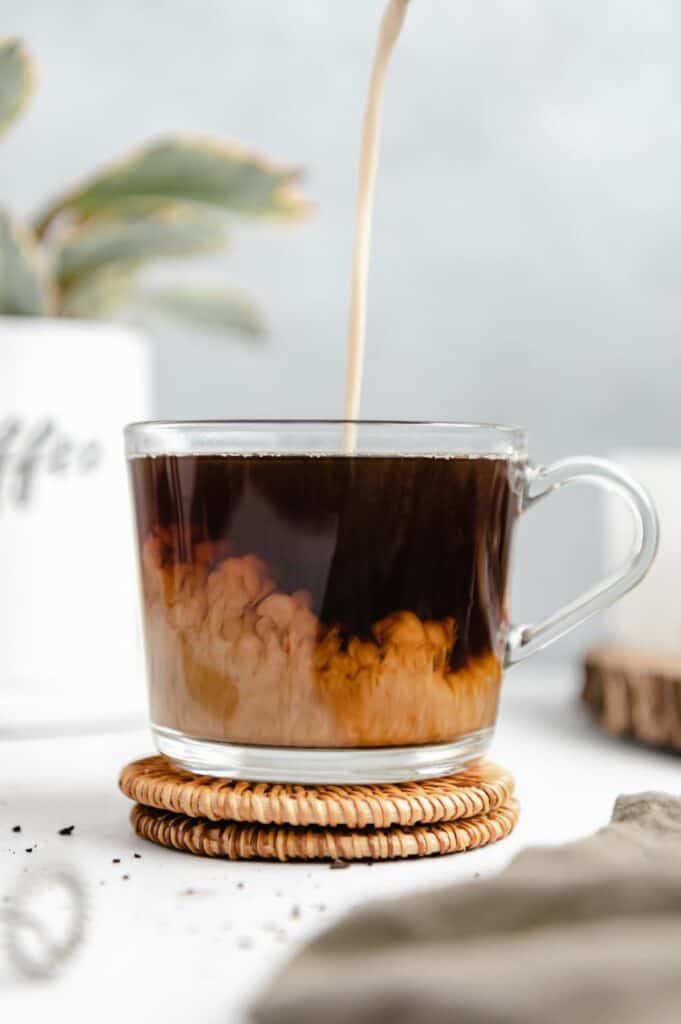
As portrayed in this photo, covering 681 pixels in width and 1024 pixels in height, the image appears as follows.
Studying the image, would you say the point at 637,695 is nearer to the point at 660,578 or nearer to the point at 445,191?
the point at 660,578

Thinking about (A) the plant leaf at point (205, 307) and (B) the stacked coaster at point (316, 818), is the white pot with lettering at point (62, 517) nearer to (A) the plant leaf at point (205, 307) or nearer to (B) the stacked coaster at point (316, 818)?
(A) the plant leaf at point (205, 307)

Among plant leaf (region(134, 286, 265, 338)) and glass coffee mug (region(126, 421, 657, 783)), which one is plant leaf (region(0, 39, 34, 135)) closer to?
plant leaf (region(134, 286, 265, 338))

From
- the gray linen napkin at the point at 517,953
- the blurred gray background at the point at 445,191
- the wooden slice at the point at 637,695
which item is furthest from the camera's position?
the blurred gray background at the point at 445,191

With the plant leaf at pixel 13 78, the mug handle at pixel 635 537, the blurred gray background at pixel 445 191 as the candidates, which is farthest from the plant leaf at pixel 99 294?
the mug handle at pixel 635 537

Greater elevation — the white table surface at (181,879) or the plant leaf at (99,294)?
the plant leaf at (99,294)

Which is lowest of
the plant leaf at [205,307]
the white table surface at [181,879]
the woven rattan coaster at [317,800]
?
the white table surface at [181,879]

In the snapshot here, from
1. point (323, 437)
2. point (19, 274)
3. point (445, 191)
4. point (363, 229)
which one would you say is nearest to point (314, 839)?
point (323, 437)

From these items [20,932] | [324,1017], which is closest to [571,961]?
[324,1017]
